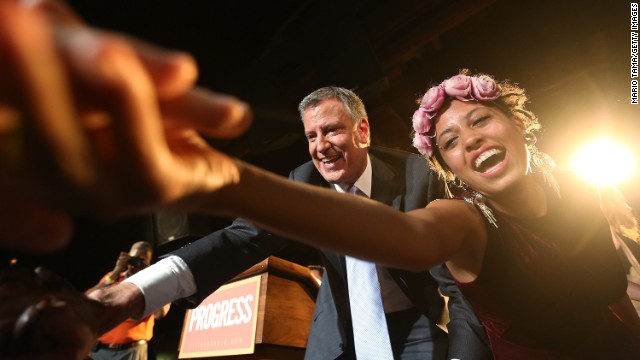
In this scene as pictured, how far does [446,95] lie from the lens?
170 cm

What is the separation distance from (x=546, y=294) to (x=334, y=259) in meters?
1.07

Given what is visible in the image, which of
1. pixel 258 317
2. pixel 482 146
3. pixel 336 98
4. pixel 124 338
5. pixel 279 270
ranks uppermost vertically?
pixel 336 98

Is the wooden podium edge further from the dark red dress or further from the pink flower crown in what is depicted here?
the dark red dress

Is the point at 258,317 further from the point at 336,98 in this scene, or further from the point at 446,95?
the point at 446,95

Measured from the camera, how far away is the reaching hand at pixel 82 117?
0.30 meters

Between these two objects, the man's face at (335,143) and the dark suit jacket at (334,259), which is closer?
the dark suit jacket at (334,259)

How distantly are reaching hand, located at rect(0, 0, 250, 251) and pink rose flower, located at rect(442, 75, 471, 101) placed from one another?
4.70 feet

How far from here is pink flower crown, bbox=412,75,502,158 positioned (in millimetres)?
1653

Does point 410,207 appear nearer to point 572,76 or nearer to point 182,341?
point 182,341

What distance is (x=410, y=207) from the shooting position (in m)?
1.92

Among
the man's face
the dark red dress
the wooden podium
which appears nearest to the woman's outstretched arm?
the dark red dress

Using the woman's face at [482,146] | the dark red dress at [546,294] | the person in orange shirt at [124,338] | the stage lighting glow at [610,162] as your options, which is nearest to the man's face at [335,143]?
the woman's face at [482,146]

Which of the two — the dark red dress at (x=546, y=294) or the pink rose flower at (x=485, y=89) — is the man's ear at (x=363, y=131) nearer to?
the pink rose flower at (x=485, y=89)

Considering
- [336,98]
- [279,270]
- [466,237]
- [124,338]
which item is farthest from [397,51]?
[124,338]
